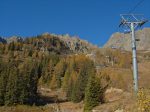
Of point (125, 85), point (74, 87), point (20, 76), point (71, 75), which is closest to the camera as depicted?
point (20, 76)

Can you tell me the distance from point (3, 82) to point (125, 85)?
56.3m

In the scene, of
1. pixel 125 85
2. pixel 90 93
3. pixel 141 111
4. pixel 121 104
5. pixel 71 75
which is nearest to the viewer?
pixel 141 111

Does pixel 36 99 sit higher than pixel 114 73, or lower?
lower

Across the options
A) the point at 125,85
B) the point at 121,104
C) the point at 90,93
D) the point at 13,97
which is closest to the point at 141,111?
the point at 121,104

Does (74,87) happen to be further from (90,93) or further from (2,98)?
(90,93)

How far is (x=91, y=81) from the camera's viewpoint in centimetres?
9794

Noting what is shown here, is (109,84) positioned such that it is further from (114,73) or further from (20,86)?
(20,86)

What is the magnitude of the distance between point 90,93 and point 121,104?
4143 centimetres

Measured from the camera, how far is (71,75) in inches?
7456

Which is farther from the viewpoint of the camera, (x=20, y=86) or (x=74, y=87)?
(x=74, y=87)

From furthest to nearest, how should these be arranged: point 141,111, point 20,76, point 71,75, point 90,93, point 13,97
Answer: point 71,75, point 20,76, point 13,97, point 90,93, point 141,111

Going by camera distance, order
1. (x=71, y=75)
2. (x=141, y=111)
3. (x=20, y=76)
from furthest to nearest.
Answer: (x=71, y=75)
(x=20, y=76)
(x=141, y=111)

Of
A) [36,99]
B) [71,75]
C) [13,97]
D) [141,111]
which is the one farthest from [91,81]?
[71,75]

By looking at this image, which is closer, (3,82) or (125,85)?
(3,82)
